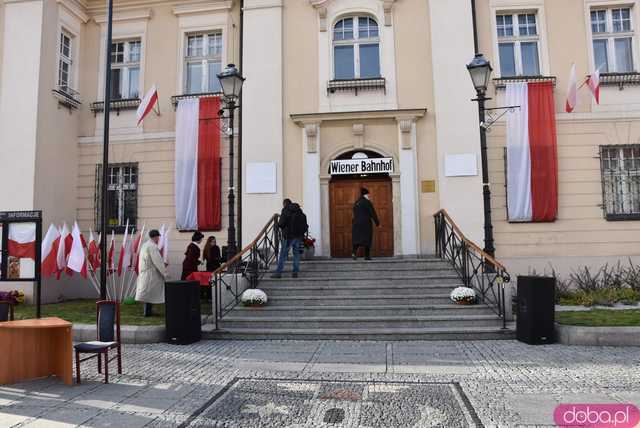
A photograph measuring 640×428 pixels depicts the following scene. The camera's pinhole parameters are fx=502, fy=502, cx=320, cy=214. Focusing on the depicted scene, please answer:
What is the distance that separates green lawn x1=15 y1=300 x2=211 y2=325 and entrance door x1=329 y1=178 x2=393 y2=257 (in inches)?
165

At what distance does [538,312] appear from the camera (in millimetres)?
8344

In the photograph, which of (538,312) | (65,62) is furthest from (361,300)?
(65,62)

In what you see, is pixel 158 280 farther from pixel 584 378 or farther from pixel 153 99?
pixel 584 378

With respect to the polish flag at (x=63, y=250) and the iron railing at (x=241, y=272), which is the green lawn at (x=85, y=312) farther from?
the polish flag at (x=63, y=250)

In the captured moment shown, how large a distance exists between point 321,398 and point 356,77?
10.4 metres

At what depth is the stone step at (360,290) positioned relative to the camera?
10.5 m

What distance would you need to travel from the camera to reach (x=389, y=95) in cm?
1386

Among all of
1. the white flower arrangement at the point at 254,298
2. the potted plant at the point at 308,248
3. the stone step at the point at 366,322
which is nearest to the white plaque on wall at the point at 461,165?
the potted plant at the point at 308,248

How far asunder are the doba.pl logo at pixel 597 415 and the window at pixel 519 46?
35.6 feet

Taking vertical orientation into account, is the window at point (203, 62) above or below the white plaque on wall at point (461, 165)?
above

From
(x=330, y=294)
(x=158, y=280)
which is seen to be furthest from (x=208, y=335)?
(x=330, y=294)

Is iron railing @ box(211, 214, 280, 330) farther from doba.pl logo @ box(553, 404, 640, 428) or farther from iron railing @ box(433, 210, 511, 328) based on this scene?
doba.pl logo @ box(553, 404, 640, 428)

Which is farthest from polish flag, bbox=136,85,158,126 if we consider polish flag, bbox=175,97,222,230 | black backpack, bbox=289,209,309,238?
black backpack, bbox=289,209,309,238

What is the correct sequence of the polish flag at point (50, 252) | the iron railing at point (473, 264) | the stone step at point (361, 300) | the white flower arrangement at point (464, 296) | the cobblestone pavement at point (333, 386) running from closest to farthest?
the cobblestone pavement at point (333, 386) → the iron railing at point (473, 264) → the white flower arrangement at point (464, 296) → the stone step at point (361, 300) → the polish flag at point (50, 252)
